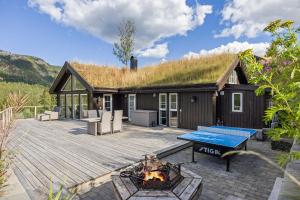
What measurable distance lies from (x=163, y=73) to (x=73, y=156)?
822 cm

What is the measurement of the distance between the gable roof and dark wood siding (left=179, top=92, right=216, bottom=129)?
68 centimetres

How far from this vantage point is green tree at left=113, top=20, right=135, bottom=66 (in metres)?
25.0

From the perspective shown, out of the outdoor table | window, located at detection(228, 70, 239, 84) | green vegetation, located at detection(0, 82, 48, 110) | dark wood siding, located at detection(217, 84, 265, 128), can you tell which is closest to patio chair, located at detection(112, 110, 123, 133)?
the outdoor table

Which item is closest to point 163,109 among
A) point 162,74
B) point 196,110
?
point 196,110

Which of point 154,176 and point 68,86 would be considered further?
point 68,86

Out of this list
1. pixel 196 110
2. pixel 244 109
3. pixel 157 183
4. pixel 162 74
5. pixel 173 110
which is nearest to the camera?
pixel 157 183

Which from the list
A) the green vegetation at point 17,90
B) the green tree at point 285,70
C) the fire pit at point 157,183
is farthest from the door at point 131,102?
the green tree at point 285,70

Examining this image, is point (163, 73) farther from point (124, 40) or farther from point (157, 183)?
point (124, 40)

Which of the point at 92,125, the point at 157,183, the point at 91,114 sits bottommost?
the point at 157,183

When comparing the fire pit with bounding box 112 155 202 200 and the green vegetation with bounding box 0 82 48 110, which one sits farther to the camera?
the green vegetation with bounding box 0 82 48 110

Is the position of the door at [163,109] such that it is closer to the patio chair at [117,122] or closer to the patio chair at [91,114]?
the patio chair at [117,122]

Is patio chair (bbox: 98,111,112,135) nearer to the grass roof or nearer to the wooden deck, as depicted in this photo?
the wooden deck

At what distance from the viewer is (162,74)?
39.5 feet

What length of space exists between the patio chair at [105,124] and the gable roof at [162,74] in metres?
3.62
